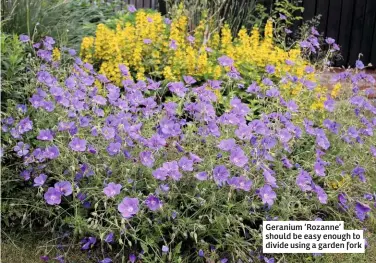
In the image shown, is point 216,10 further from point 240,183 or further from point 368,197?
point 240,183

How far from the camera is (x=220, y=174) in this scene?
2738 mm

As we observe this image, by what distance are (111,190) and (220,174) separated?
1.74 ft

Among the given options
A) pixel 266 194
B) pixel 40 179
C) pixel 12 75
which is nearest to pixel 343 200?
pixel 266 194

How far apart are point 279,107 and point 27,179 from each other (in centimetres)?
151

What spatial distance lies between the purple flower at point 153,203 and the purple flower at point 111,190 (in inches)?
5.8

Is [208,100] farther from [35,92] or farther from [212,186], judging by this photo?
[35,92]

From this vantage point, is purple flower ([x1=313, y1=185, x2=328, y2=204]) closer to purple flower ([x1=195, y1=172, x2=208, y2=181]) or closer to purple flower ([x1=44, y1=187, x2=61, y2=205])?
purple flower ([x1=195, y1=172, x2=208, y2=181])

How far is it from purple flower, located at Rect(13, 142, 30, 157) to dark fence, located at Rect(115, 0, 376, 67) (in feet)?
14.2

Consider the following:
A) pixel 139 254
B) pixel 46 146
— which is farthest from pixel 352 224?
pixel 46 146

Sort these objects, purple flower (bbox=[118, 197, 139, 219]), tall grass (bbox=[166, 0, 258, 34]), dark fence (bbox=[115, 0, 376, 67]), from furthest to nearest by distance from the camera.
Answer: 1. dark fence (bbox=[115, 0, 376, 67])
2. tall grass (bbox=[166, 0, 258, 34])
3. purple flower (bbox=[118, 197, 139, 219])

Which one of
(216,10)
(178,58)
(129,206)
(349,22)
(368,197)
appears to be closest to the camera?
(129,206)

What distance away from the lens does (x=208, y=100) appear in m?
3.20

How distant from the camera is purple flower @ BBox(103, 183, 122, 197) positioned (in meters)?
2.61

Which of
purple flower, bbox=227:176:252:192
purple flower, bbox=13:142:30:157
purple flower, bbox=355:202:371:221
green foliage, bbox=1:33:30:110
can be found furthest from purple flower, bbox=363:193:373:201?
green foliage, bbox=1:33:30:110
